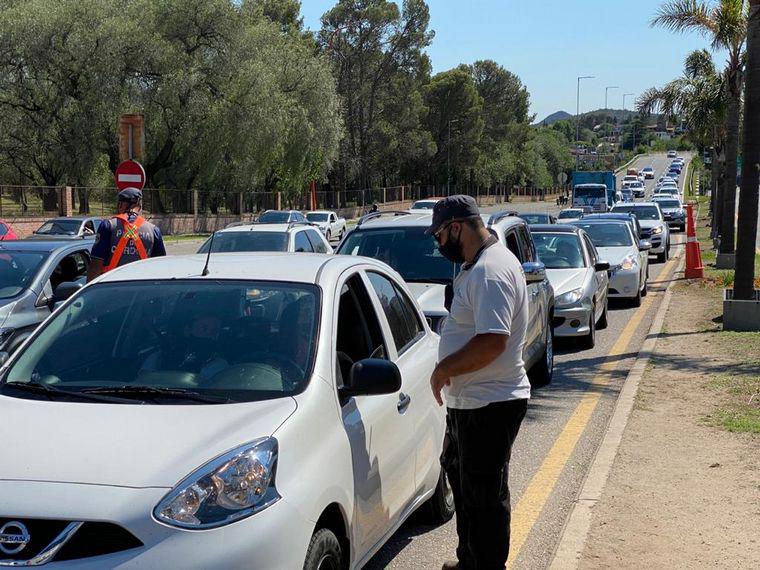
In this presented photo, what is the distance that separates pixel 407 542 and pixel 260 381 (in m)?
1.96

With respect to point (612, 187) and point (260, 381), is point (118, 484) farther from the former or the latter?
point (612, 187)

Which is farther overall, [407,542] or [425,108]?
[425,108]

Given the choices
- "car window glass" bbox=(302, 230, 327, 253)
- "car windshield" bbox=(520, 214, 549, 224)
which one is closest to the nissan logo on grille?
"car window glass" bbox=(302, 230, 327, 253)

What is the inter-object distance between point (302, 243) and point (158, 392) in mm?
10119

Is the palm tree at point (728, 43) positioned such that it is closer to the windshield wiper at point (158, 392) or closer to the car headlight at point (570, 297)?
the car headlight at point (570, 297)

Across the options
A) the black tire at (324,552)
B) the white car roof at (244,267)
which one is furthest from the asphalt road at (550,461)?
the white car roof at (244,267)

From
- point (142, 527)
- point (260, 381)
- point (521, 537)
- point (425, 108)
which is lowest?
point (521, 537)

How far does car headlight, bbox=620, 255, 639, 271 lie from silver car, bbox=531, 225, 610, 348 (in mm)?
2597

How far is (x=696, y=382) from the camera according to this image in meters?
10.5

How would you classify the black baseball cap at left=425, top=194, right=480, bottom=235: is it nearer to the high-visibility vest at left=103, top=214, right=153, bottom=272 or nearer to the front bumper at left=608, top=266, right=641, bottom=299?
the high-visibility vest at left=103, top=214, right=153, bottom=272

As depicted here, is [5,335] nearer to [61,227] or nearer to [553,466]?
[553,466]

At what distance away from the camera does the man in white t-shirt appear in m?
4.38

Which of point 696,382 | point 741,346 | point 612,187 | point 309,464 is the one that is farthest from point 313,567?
point 612,187

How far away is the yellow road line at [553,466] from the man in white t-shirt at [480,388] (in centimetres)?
118
